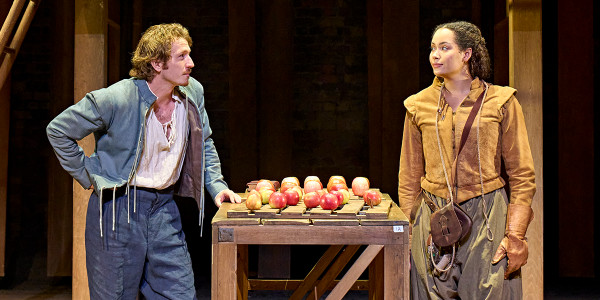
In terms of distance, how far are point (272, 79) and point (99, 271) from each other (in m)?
3.80

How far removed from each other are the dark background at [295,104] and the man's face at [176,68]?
2.94 metres

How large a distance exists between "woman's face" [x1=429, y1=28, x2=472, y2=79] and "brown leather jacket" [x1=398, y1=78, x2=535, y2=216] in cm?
11

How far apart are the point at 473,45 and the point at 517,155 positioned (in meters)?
0.56

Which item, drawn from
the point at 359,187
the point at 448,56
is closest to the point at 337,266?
the point at 359,187

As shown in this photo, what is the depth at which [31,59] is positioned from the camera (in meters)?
7.57

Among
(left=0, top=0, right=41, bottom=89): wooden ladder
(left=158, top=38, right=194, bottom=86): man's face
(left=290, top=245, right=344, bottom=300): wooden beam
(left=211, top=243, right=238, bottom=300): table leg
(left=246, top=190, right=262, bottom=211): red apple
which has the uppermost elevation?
(left=0, top=0, right=41, bottom=89): wooden ladder

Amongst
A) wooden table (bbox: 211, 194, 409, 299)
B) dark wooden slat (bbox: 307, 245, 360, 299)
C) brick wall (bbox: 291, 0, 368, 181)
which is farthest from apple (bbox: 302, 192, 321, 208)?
brick wall (bbox: 291, 0, 368, 181)

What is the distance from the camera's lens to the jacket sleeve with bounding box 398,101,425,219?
3537 mm

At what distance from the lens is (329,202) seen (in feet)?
10.3

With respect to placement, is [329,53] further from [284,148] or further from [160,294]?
[160,294]

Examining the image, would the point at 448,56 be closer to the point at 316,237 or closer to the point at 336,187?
the point at 336,187

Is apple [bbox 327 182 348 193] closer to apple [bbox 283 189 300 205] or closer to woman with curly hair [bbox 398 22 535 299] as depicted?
apple [bbox 283 189 300 205]
